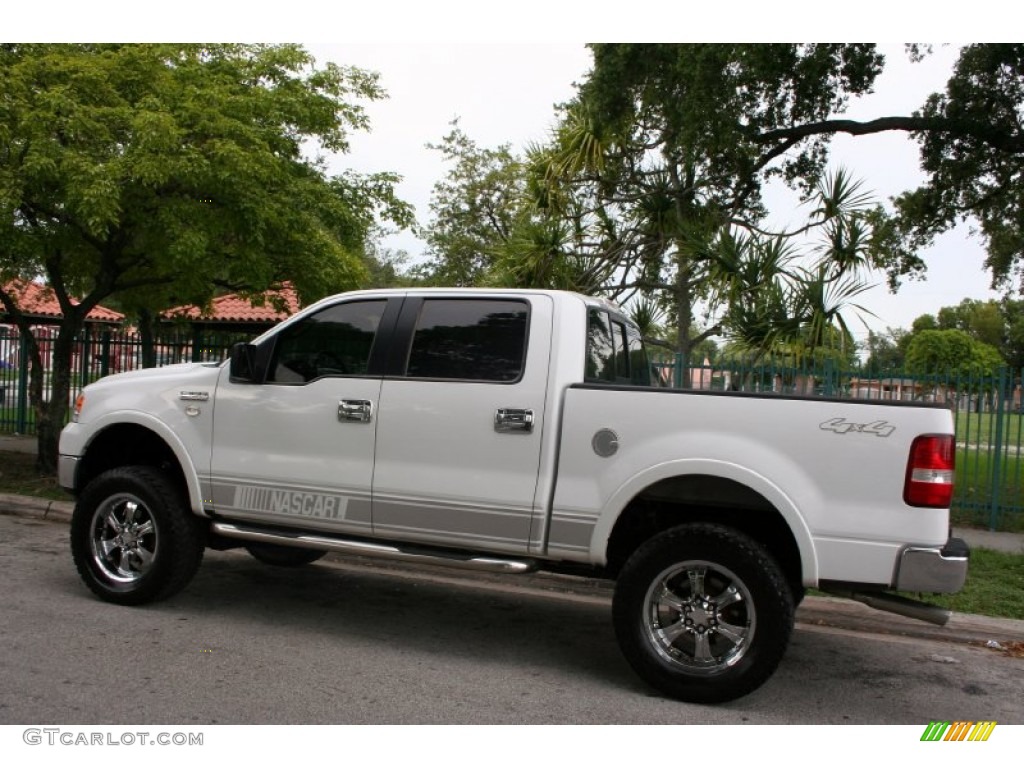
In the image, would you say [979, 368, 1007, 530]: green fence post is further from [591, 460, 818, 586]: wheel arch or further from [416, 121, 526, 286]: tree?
[416, 121, 526, 286]: tree

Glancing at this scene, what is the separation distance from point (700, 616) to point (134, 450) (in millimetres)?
4010

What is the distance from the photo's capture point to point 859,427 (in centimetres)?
434

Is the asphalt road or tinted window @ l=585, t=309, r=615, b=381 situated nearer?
the asphalt road

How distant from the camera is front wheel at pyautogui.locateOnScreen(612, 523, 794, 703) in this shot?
4.45 m

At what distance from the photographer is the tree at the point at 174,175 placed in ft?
28.3

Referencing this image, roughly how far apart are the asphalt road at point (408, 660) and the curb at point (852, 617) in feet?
0.05

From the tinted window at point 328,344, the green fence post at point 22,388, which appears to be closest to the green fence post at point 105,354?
the green fence post at point 22,388

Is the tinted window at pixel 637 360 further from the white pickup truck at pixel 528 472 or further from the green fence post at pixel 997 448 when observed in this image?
the green fence post at pixel 997 448

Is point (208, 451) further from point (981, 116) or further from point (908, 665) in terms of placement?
point (981, 116)

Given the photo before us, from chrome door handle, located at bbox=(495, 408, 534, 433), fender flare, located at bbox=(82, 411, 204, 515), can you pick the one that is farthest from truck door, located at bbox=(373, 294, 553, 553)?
fender flare, located at bbox=(82, 411, 204, 515)

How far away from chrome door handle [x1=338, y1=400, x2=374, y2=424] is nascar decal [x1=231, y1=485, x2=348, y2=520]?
0.47m

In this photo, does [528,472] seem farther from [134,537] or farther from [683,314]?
[683,314]

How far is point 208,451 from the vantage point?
5.79 meters

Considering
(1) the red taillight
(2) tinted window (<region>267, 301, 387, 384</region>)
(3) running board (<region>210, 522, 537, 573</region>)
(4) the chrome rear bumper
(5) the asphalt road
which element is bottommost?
(5) the asphalt road
